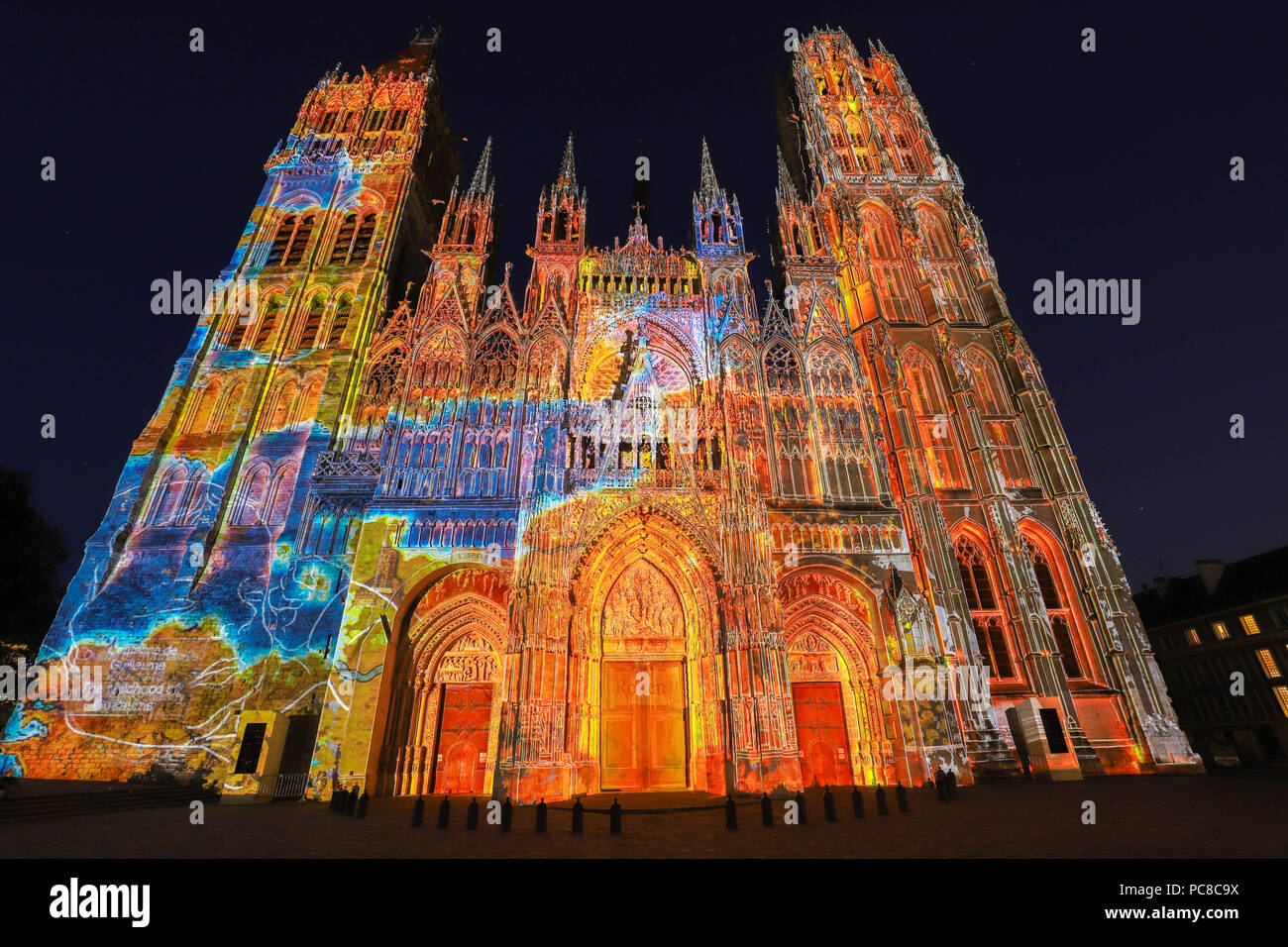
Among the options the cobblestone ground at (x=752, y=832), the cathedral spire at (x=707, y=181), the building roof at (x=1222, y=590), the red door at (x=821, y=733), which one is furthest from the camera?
the building roof at (x=1222, y=590)

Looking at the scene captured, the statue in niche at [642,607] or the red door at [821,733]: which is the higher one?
the statue in niche at [642,607]

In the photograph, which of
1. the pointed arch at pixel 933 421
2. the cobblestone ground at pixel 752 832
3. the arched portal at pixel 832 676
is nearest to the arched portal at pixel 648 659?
the arched portal at pixel 832 676

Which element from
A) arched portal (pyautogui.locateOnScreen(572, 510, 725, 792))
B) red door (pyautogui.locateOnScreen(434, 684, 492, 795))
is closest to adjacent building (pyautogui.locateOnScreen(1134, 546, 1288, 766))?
arched portal (pyautogui.locateOnScreen(572, 510, 725, 792))

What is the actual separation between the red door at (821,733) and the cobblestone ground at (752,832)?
511cm

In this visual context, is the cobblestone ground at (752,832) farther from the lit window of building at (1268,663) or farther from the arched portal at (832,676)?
the lit window of building at (1268,663)

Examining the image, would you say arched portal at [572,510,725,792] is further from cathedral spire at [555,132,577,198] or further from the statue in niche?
cathedral spire at [555,132,577,198]

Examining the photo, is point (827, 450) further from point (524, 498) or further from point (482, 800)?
point (482, 800)

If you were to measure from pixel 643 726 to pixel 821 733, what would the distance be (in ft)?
22.5

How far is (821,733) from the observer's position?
2144cm

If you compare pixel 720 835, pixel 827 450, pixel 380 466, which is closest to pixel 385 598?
pixel 380 466

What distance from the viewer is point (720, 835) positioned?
11.1 meters

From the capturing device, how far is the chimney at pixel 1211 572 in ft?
131

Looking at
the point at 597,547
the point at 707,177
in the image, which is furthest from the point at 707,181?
the point at 597,547

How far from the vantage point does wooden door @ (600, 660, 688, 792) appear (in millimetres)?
19859
